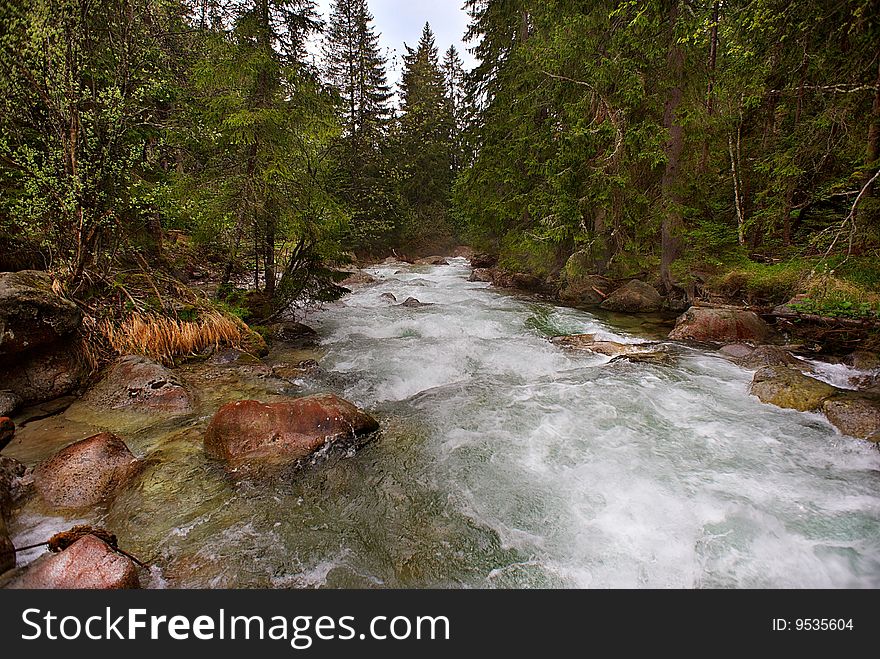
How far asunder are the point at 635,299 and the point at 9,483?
1277cm

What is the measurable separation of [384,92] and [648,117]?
2487cm

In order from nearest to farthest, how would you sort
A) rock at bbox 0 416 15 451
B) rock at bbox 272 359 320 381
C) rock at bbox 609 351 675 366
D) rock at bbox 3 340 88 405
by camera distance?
rock at bbox 0 416 15 451, rock at bbox 3 340 88 405, rock at bbox 272 359 320 381, rock at bbox 609 351 675 366

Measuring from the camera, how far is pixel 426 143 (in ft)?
101

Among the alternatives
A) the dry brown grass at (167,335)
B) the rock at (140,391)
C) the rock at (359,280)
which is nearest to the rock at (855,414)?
the rock at (140,391)

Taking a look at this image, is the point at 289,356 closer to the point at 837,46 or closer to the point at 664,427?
the point at 664,427

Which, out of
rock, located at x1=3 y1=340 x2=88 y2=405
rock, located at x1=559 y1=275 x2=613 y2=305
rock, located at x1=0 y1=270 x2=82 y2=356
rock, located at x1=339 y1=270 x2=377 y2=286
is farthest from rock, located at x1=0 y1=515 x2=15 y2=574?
rock, located at x1=339 y1=270 x2=377 y2=286

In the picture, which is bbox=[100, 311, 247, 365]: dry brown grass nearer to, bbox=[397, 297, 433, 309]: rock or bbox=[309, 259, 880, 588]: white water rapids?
bbox=[309, 259, 880, 588]: white water rapids

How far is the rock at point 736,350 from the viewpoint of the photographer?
738cm

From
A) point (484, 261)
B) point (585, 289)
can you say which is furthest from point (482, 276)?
point (585, 289)

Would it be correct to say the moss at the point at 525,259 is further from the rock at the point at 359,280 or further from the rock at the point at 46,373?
the rock at the point at 46,373

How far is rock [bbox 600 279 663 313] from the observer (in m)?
11.6

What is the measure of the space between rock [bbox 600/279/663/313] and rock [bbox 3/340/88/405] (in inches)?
481

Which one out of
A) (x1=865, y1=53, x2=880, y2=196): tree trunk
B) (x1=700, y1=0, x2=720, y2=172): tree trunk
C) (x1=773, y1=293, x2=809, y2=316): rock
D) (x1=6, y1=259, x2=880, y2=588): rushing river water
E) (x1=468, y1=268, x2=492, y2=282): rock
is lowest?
(x1=6, y1=259, x2=880, y2=588): rushing river water

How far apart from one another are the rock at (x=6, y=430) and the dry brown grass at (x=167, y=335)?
1912 millimetres
